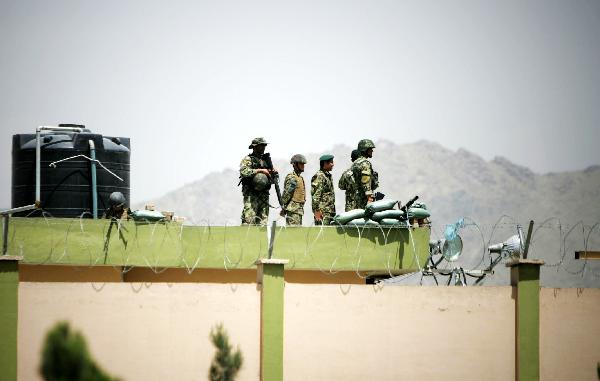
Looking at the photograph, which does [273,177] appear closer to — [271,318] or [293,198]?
[293,198]

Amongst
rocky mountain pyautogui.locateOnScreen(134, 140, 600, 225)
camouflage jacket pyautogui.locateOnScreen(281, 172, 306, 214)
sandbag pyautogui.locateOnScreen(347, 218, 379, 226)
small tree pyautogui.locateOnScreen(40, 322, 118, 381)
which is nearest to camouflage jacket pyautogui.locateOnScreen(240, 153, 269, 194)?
camouflage jacket pyautogui.locateOnScreen(281, 172, 306, 214)

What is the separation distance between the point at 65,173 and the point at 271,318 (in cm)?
457

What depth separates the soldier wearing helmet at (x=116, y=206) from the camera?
53.3 feet

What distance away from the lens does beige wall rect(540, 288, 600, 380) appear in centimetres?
1509

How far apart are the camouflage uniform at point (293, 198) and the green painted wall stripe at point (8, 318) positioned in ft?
15.9

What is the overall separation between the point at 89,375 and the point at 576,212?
107429mm

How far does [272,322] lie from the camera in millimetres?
14445

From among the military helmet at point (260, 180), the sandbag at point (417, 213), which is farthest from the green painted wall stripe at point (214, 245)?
the military helmet at point (260, 180)

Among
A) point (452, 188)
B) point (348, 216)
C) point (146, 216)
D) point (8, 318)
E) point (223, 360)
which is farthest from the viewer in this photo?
point (452, 188)

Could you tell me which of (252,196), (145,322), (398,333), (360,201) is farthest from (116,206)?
(398,333)

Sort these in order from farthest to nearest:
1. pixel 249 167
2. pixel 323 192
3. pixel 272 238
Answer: pixel 323 192 → pixel 249 167 → pixel 272 238

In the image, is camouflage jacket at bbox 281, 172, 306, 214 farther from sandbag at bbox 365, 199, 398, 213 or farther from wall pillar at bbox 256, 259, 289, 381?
wall pillar at bbox 256, 259, 289, 381

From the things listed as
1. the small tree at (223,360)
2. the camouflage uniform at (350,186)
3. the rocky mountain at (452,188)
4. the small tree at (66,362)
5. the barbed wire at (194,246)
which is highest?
the rocky mountain at (452,188)

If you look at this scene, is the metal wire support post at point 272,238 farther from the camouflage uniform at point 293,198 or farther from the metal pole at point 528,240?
the metal pole at point 528,240
